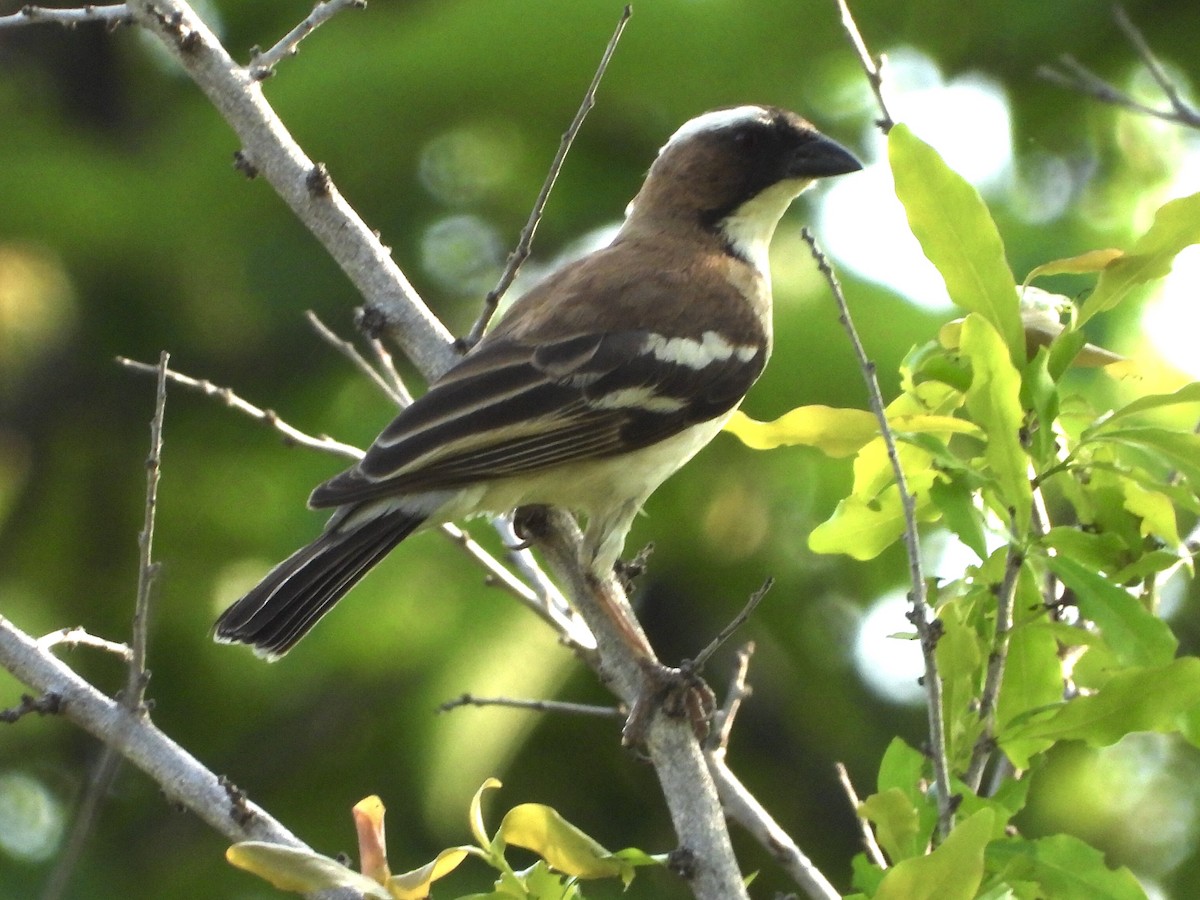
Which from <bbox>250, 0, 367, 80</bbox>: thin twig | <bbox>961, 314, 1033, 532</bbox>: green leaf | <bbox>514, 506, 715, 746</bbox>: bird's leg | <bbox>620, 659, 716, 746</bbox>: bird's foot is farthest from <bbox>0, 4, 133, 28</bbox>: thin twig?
<bbox>961, 314, 1033, 532</bbox>: green leaf

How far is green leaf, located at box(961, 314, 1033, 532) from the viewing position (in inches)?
96.8

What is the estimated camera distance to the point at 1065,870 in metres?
2.31

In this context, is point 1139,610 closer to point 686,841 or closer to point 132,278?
point 686,841

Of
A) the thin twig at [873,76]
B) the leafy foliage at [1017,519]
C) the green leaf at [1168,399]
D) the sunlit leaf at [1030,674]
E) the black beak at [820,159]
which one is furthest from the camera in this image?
the black beak at [820,159]

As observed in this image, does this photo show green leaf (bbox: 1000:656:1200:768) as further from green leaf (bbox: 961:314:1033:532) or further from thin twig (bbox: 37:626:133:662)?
thin twig (bbox: 37:626:133:662)

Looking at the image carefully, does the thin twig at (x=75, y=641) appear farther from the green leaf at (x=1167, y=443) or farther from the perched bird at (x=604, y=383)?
the green leaf at (x=1167, y=443)

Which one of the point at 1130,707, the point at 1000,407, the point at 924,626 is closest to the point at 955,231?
the point at 1000,407

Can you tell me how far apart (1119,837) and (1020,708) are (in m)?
3.31

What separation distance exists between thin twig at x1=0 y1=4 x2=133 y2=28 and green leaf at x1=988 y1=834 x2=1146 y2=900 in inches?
87.2

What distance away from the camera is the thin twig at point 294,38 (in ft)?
10.3

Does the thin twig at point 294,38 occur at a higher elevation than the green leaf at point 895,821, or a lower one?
higher

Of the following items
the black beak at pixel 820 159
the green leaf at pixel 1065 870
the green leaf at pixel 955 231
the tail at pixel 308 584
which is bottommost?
the green leaf at pixel 1065 870

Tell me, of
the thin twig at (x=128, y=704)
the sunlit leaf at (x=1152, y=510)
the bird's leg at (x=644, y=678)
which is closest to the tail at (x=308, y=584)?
the bird's leg at (x=644, y=678)

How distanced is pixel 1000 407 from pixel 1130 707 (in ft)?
1.62
